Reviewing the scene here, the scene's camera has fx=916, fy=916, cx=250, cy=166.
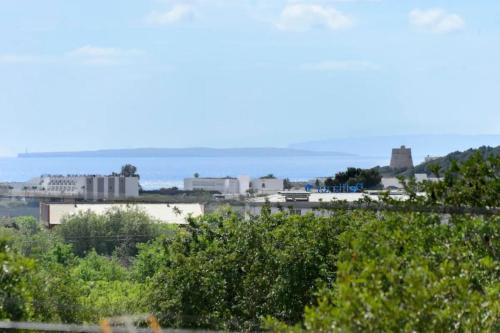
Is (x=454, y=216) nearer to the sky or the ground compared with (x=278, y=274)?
nearer to the sky

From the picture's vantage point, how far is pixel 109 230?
129 ft

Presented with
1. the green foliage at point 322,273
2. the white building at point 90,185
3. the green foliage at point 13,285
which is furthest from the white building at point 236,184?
the green foliage at point 13,285

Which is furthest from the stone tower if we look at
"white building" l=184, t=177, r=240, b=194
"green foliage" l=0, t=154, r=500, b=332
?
"green foliage" l=0, t=154, r=500, b=332

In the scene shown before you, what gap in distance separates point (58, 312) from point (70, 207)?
42.4 meters

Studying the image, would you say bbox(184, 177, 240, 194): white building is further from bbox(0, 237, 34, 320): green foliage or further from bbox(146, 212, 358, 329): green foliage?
bbox(0, 237, 34, 320): green foliage

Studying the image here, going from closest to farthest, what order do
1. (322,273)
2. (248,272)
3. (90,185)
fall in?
(322,273)
(248,272)
(90,185)

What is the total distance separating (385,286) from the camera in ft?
14.8

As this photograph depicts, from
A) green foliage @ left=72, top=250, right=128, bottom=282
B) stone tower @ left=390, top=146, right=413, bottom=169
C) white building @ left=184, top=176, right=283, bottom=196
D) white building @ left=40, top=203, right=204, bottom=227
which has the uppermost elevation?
stone tower @ left=390, top=146, right=413, bottom=169

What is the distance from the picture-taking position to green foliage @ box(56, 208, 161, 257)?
35469mm

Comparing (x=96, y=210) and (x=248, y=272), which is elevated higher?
(x=96, y=210)

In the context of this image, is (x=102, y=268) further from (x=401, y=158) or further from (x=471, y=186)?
(x=401, y=158)

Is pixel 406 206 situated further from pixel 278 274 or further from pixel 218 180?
pixel 218 180

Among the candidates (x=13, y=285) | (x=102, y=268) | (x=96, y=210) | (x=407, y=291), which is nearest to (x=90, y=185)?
(x=96, y=210)

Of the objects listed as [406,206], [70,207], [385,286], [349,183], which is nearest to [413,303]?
[385,286]
